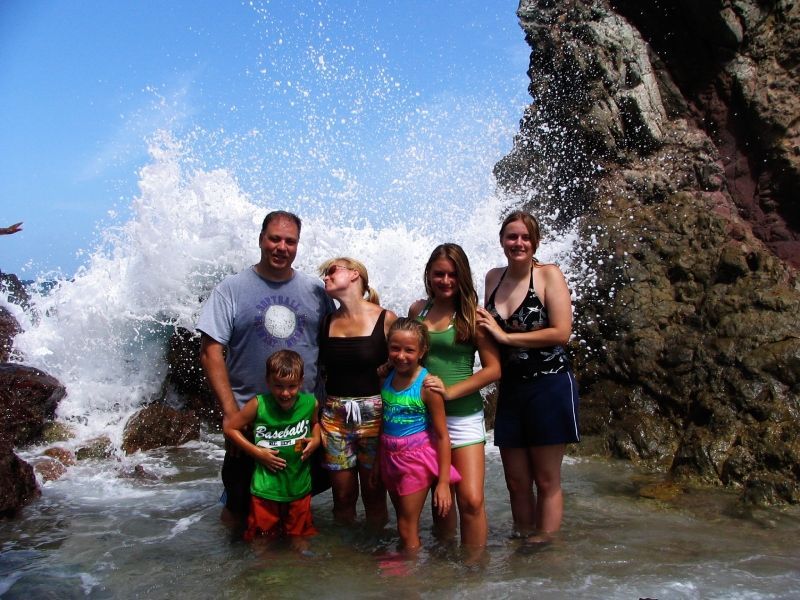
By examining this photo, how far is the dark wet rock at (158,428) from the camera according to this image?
7.50 meters

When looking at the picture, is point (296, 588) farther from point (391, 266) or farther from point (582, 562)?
point (391, 266)

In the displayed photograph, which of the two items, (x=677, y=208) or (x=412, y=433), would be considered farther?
(x=677, y=208)

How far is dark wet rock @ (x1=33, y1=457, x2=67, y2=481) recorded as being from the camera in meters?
6.43

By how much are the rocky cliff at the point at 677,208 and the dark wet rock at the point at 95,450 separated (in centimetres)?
530

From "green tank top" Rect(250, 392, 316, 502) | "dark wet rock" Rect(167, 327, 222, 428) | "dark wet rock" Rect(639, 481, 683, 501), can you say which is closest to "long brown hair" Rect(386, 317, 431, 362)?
"green tank top" Rect(250, 392, 316, 502)

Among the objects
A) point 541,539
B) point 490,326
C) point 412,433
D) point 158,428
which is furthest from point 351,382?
point 158,428

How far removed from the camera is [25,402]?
7605 millimetres

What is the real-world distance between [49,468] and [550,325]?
5468 mm

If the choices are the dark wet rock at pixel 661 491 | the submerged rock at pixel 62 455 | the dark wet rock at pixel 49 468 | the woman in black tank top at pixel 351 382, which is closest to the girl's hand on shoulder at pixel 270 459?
the woman in black tank top at pixel 351 382

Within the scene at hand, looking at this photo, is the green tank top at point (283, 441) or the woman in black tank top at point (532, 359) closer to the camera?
the woman in black tank top at point (532, 359)

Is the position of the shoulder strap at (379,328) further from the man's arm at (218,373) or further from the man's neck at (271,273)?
the man's arm at (218,373)

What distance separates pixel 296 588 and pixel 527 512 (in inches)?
57.7

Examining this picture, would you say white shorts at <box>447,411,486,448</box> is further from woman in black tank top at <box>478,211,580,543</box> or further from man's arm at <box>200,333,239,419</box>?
man's arm at <box>200,333,239,419</box>

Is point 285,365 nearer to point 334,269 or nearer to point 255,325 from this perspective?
point 255,325
